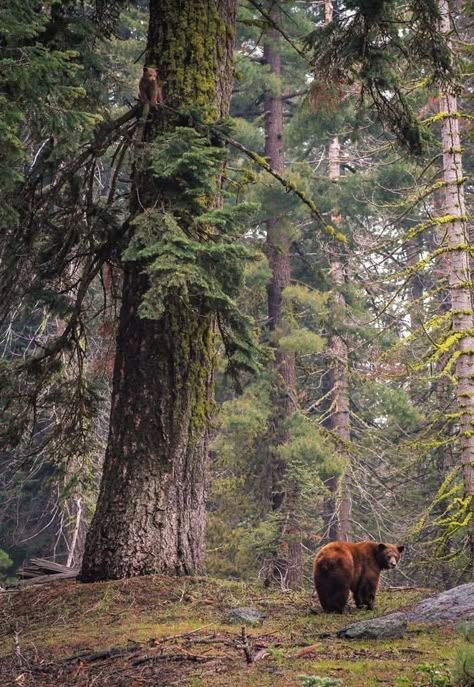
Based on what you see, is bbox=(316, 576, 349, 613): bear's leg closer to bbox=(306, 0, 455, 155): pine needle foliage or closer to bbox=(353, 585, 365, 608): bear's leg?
bbox=(353, 585, 365, 608): bear's leg

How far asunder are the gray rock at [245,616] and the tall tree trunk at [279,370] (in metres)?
12.5

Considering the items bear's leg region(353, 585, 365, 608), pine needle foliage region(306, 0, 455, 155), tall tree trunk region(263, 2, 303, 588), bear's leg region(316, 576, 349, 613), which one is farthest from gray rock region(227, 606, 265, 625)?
tall tree trunk region(263, 2, 303, 588)

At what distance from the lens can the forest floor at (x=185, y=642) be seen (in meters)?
4.43

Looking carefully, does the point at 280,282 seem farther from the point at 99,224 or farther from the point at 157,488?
the point at 157,488

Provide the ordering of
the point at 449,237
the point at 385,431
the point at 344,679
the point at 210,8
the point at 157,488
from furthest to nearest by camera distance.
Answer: the point at 385,431 < the point at 449,237 < the point at 210,8 < the point at 157,488 < the point at 344,679

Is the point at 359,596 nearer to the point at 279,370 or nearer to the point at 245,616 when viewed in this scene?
the point at 245,616

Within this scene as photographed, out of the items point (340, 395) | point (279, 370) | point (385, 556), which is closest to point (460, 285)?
point (385, 556)

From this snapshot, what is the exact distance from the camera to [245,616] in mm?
5871

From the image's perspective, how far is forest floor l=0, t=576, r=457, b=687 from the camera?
443 centimetres

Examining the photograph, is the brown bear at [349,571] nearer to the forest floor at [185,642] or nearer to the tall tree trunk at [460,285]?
the forest floor at [185,642]

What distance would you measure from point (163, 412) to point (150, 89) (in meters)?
3.02

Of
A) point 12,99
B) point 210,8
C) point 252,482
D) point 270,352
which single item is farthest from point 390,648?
point 252,482

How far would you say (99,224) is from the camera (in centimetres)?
820

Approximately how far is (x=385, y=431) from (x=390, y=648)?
2172 cm
